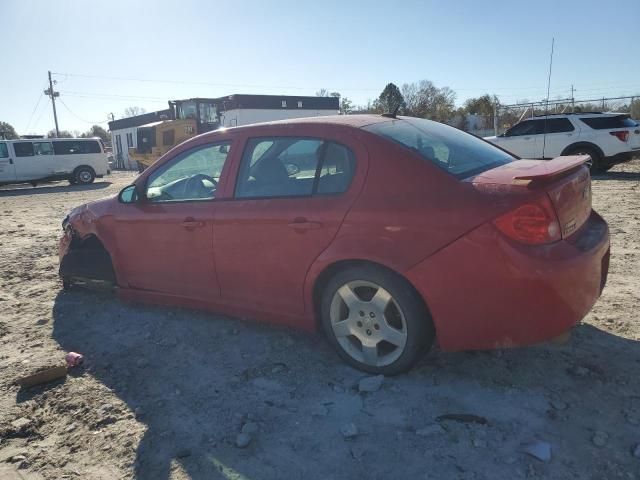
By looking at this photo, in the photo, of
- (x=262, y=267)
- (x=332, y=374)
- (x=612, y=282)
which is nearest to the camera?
(x=332, y=374)

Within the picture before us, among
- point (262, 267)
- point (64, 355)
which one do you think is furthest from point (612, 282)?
point (64, 355)

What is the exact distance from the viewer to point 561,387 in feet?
9.27

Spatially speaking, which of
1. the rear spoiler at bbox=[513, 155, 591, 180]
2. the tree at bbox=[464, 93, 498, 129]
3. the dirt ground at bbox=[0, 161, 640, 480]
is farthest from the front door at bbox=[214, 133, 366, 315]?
the tree at bbox=[464, 93, 498, 129]

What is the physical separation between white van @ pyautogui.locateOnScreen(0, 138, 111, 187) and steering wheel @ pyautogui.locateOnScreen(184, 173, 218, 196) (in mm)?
20574


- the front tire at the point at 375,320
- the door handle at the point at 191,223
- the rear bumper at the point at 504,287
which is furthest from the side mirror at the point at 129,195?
the rear bumper at the point at 504,287

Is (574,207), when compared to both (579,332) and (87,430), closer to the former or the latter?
(579,332)

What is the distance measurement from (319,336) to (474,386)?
124cm

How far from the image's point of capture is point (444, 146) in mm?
3217

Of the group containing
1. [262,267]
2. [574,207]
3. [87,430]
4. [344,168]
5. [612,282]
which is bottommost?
[87,430]

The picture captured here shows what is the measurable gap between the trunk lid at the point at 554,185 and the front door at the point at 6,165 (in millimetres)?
22835

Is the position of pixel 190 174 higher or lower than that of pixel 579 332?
higher

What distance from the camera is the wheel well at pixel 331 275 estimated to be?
111 inches

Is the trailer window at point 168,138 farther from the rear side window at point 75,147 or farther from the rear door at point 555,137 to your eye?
the rear door at point 555,137

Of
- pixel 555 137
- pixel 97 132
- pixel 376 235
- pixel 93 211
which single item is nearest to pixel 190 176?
pixel 93 211
